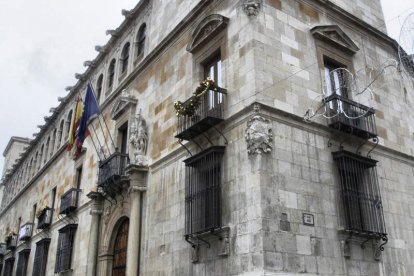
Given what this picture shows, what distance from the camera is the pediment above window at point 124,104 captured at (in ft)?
54.1

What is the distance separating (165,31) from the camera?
51.8 feet

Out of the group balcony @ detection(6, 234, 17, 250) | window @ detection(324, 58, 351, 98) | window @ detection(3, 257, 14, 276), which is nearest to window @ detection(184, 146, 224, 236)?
window @ detection(324, 58, 351, 98)

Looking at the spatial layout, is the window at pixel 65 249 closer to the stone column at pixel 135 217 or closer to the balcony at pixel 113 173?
the balcony at pixel 113 173

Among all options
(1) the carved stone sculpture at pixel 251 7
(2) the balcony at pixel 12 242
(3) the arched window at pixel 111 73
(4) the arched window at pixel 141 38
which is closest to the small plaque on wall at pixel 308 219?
(1) the carved stone sculpture at pixel 251 7

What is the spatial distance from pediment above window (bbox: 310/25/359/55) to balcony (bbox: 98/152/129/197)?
24.1 ft

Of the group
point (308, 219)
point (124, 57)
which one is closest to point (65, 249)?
point (124, 57)

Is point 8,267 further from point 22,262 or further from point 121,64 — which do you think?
point 121,64

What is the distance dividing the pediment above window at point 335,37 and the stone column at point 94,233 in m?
9.68

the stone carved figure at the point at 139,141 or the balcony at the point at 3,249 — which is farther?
the balcony at the point at 3,249

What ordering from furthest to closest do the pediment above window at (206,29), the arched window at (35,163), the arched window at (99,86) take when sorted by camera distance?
the arched window at (35,163) → the arched window at (99,86) → the pediment above window at (206,29)

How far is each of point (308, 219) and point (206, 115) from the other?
3.52m

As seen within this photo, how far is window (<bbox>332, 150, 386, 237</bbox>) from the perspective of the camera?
1067 centimetres

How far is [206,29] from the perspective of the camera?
1288 centimetres

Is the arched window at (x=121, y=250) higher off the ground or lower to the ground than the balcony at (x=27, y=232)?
lower
